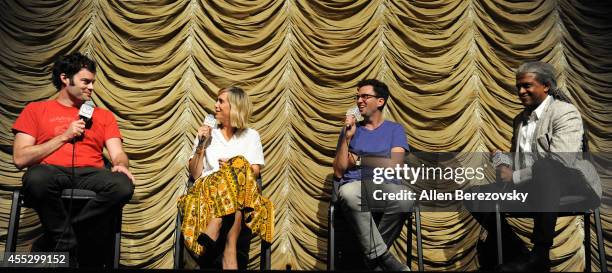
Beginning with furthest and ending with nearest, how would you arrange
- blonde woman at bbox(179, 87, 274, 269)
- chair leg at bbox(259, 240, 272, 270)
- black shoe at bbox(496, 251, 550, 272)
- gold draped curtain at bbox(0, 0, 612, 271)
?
gold draped curtain at bbox(0, 0, 612, 271)
chair leg at bbox(259, 240, 272, 270)
blonde woman at bbox(179, 87, 274, 269)
black shoe at bbox(496, 251, 550, 272)

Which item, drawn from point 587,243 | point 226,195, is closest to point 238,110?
point 226,195

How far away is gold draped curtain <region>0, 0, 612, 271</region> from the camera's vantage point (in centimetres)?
423

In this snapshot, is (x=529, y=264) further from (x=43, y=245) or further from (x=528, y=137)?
(x=43, y=245)

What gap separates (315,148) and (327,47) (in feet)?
2.24

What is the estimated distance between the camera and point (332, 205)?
3621mm

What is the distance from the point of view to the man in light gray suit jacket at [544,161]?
313 centimetres

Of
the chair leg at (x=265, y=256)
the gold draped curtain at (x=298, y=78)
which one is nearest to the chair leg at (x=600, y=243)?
the gold draped curtain at (x=298, y=78)

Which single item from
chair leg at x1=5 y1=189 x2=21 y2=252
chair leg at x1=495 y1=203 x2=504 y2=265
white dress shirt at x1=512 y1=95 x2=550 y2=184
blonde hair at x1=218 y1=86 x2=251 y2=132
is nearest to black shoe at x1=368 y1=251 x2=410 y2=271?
chair leg at x1=495 y1=203 x2=504 y2=265

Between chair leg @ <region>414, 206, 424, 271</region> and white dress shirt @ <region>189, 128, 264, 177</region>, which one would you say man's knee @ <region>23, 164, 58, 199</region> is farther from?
chair leg @ <region>414, 206, 424, 271</region>

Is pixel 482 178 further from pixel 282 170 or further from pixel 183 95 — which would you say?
pixel 183 95

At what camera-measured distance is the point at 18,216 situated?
322cm

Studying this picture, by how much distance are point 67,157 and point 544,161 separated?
7.92 feet

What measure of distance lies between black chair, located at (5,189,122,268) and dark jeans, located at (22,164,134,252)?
0.09ft

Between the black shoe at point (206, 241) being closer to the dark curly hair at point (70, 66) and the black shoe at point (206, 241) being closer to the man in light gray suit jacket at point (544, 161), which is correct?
the dark curly hair at point (70, 66)
